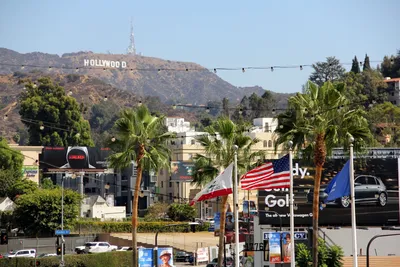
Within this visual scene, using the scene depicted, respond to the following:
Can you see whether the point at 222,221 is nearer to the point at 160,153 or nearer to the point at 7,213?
the point at 160,153

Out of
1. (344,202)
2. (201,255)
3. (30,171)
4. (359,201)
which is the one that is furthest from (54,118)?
(359,201)

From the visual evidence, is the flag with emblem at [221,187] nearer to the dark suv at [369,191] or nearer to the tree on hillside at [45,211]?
the dark suv at [369,191]

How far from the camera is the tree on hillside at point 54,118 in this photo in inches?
7618

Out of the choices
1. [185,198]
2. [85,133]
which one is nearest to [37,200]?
[185,198]

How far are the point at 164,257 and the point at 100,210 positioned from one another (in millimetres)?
81683

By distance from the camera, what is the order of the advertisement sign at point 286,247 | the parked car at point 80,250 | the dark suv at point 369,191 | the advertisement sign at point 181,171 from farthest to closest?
1. the advertisement sign at point 181,171
2. the parked car at point 80,250
3. the dark suv at point 369,191
4. the advertisement sign at point 286,247

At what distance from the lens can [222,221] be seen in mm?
61156

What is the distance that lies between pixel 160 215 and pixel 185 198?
10019 millimetres

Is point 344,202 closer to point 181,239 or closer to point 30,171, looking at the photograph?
point 181,239

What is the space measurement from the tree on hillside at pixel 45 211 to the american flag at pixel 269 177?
6383 centimetres

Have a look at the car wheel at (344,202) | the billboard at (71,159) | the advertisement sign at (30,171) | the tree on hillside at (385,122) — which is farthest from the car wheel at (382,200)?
the tree on hillside at (385,122)

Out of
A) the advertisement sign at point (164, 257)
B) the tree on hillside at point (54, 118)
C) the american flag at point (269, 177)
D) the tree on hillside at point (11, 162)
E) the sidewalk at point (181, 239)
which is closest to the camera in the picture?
the american flag at point (269, 177)

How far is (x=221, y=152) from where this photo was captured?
6050 centimetres

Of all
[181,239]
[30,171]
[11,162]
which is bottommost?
[181,239]
